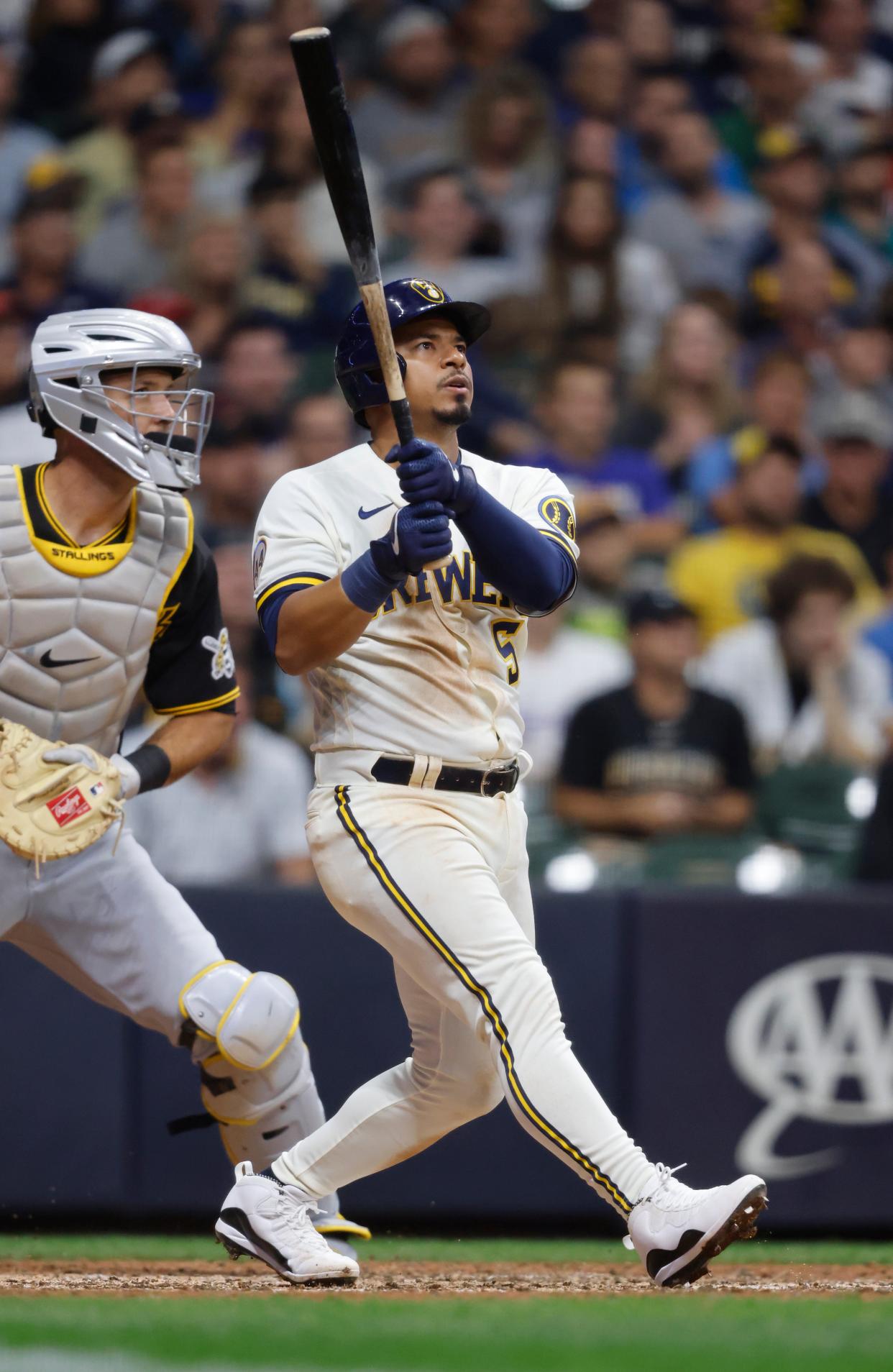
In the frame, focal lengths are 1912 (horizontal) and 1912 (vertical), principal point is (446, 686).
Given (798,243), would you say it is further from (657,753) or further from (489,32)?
(657,753)

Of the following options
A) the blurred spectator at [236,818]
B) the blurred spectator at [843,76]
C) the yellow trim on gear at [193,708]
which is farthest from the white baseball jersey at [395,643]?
the blurred spectator at [843,76]

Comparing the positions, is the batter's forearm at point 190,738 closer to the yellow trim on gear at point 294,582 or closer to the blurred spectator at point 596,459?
the yellow trim on gear at point 294,582

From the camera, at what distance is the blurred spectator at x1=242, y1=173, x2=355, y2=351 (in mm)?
8617

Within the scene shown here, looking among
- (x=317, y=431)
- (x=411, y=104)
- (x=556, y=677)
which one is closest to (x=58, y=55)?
(x=411, y=104)

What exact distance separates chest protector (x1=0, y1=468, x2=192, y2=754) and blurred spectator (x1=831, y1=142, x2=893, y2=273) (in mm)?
6212

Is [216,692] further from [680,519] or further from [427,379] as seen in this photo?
[680,519]

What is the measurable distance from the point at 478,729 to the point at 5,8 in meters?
6.93

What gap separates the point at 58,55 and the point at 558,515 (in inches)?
253

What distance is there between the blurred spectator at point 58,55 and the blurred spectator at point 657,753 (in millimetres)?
4588

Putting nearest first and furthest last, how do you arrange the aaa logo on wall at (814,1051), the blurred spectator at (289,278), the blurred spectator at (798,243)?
1. the aaa logo on wall at (814,1051)
2. the blurred spectator at (289,278)
3. the blurred spectator at (798,243)

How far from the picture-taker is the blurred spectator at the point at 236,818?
6.18m

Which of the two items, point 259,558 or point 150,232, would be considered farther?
point 150,232

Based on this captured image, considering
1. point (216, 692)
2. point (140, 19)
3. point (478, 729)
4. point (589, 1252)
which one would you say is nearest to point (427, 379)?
point (478, 729)

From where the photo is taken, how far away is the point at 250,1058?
4.32 m
